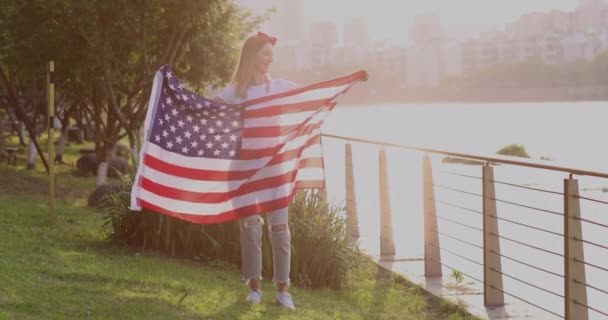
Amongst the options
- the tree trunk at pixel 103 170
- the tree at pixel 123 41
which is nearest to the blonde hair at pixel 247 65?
→ the tree at pixel 123 41

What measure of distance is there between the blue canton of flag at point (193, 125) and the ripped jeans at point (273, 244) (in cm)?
50

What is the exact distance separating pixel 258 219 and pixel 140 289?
3.25 ft

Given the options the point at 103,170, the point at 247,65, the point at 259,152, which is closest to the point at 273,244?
the point at 259,152

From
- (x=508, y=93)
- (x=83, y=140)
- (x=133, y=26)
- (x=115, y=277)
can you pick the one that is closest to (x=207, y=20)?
(x=133, y=26)

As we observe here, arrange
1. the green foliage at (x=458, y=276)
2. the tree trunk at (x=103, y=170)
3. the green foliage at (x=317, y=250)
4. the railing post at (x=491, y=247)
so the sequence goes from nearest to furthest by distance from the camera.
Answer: the railing post at (x=491, y=247) → the green foliage at (x=458, y=276) → the green foliage at (x=317, y=250) → the tree trunk at (x=103, y=170)

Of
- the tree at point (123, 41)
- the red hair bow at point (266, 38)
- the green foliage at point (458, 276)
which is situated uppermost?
the tree at point (123, 41)

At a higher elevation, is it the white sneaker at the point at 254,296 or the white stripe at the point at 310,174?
the white stripe at the point at 310,174

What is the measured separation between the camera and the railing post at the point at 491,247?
688 cm

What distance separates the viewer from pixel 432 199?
8125mm

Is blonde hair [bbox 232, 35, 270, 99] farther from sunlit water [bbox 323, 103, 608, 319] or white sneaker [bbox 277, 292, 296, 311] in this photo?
sunlit water [bbox 323, 103, 608, 319]

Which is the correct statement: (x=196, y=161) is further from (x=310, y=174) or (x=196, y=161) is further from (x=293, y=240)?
(x=293, y=240)

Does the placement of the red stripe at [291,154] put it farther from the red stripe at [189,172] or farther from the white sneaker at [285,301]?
the white sneaker at [285,301]

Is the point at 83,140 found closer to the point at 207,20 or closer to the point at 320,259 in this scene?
the point at 207,20

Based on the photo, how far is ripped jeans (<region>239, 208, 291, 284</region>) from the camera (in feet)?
20.5
